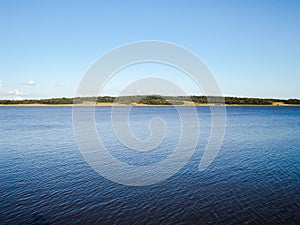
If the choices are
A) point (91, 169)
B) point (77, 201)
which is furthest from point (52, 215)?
point (91, 169)

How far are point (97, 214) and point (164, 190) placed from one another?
456 centimetres

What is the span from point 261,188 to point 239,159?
7.48 m

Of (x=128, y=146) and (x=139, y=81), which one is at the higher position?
(x=139, y=81)

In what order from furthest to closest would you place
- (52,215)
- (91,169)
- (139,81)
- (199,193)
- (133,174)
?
(139,81)
(91,169)
(133,174)
(199,193)
(52,215)

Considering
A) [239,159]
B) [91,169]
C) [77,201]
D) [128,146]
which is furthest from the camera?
[128,146]

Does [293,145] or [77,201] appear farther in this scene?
[293,145]

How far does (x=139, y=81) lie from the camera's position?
24.5 meters

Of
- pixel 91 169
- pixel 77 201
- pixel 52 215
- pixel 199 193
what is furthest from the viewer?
pixel 91 169

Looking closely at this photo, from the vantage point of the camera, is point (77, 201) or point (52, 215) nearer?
point (52, 215)

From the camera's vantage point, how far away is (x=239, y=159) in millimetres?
22828

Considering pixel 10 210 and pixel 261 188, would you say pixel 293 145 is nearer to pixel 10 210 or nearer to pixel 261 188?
pixel 261 188

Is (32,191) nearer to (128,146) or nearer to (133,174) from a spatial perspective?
(133,174)

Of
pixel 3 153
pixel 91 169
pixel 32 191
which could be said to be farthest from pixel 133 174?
pixel 3 153

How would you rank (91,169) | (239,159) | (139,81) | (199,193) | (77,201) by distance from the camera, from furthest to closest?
(139,81) < (239,159) < (91,169) < (199,193) < (77,201)
